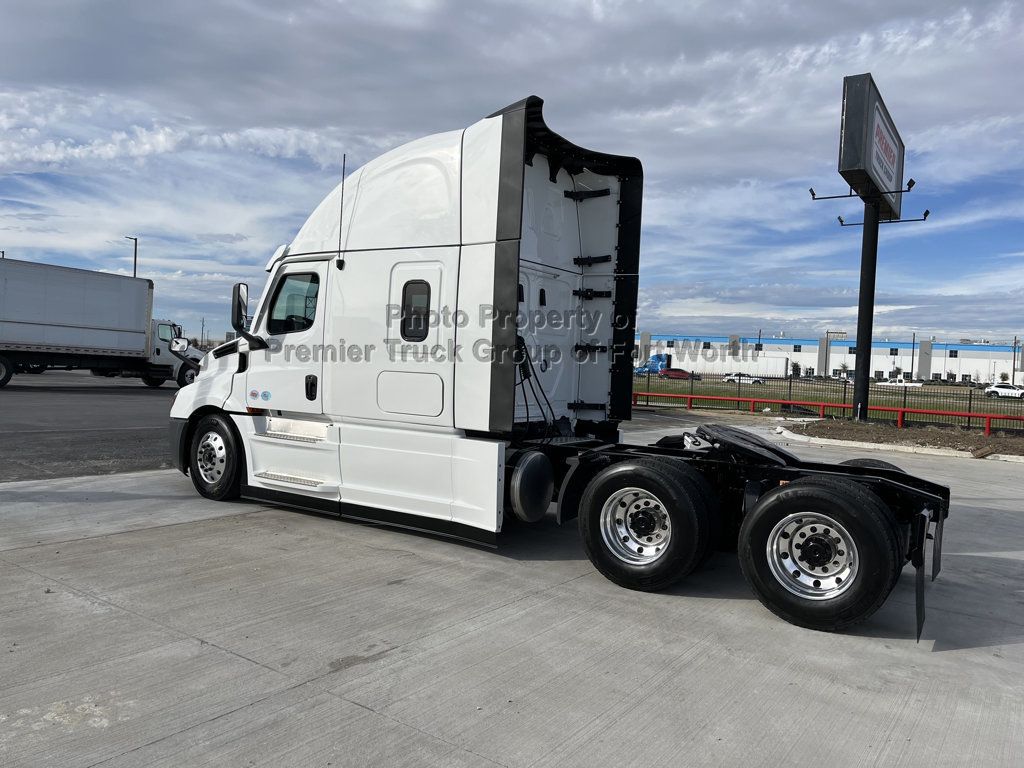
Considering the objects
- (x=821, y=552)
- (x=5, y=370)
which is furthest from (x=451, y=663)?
(x=5, y=370)

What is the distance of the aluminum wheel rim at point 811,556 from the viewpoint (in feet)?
15.4

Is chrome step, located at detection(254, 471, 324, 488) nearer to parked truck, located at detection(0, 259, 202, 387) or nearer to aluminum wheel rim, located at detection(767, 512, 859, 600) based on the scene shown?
aluminum wheel rim, located at detection(767, 512, 859, 600)

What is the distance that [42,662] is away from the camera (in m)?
3.89

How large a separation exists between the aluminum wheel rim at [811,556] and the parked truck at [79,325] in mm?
21140

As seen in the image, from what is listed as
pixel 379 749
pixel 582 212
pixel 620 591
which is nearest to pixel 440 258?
pixel 582 212

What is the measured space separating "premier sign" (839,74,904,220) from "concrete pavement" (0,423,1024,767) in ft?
45.7

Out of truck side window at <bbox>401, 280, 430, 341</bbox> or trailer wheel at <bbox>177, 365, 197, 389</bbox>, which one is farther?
trailer wheel at <bbox>177, 365, 197, 389</bbox>

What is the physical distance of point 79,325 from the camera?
2555cm

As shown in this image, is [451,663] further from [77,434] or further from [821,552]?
[77,434]

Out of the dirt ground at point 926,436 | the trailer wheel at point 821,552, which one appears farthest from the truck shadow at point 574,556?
the dirt ground at point 926,436

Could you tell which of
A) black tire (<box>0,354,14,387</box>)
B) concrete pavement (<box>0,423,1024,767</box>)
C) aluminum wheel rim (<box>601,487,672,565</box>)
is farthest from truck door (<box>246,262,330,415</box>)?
black tire (<box>0,354,14,387</box>)

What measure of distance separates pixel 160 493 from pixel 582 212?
5642mm

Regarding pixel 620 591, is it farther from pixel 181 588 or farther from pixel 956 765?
pixel 181 588

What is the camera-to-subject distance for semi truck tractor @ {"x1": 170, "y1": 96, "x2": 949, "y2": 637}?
193 inches
